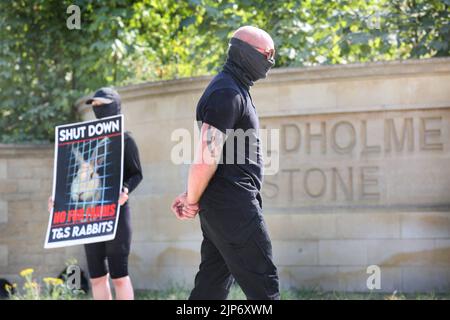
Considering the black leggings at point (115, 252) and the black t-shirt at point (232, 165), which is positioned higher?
the black t-shirt at point (232, 165)

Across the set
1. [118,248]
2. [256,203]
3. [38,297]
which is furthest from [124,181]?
[256,203]

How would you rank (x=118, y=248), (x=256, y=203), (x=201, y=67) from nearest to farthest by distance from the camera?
(x=256, y=203) → (x=118, y=248) → (x=201, y=67)

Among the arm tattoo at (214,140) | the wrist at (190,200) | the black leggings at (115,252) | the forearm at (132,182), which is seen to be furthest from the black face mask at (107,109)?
the arm tattoo at (214,140)

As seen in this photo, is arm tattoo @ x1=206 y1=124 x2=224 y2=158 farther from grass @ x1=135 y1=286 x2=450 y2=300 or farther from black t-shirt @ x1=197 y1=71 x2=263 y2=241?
grass @ x1=135 y1=286 x2=450 y2=300

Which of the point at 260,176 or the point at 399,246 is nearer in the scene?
the point at 260,176

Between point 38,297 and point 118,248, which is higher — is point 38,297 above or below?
below

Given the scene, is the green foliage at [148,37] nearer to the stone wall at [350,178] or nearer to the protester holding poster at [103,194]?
the stone wall at [350,178]

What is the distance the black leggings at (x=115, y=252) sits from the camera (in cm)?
662

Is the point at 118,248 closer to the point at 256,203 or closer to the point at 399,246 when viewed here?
the point at 256,203

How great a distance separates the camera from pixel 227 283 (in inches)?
193

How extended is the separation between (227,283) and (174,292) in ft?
12.7

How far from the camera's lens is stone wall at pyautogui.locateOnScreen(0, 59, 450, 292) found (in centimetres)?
838

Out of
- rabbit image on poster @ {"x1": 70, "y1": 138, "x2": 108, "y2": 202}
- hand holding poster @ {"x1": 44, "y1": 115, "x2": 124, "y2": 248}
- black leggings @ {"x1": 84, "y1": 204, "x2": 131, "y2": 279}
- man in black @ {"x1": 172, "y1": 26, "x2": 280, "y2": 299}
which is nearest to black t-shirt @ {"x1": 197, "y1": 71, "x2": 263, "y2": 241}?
man in black @ {"x1": 172, "y1": 26, "x2": 280, "y2": 299}

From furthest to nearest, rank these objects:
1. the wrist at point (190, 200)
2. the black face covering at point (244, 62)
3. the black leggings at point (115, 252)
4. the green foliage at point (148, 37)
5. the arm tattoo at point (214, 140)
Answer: the green foliage at point (148, 37) → the black leggings at point (115, 252) → the black face covering at point (244, 62) → the wrist at point (190, 200) → the arm tattoo at point (214, 140)
